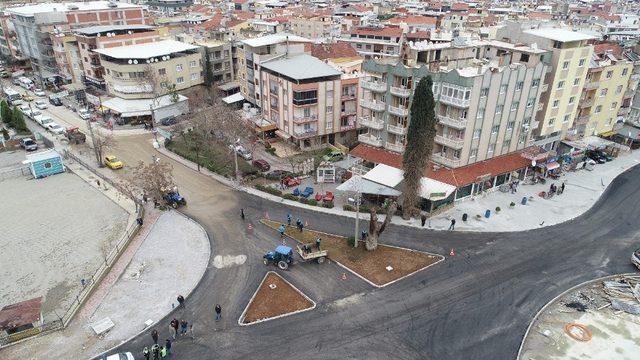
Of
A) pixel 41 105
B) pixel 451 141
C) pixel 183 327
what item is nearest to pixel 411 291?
pixel 183 327

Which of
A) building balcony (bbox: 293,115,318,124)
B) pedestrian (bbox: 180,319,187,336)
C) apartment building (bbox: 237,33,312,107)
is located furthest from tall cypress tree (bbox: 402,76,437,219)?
apartment building (bbox: 237,33,312,107)

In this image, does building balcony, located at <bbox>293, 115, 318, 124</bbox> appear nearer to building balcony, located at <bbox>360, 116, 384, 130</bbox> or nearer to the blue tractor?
building balcony, located at <bbox>360, 116, 384, 130</bbox>

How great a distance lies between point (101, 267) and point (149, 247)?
16.4 feet

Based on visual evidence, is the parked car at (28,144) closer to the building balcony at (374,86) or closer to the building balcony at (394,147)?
the building balcony at (374,86)

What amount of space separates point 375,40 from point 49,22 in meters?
81.8

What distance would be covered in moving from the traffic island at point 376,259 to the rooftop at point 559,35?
34.2m

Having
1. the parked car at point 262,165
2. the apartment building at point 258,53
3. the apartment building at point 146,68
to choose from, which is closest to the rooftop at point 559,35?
the apartment building at point 258,53

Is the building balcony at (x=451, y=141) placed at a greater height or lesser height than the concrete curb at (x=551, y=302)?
greater

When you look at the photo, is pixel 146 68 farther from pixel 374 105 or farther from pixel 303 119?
pixel 374 105

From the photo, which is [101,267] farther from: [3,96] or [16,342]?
[3,96]

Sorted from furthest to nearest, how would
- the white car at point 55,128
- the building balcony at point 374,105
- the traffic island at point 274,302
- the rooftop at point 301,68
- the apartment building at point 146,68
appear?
the apartment building at point 146,68 → the white car at point 55,128 → the rooftop at point 301,68 → the building balcony at point 374,105 → the traffic island at point 274,302

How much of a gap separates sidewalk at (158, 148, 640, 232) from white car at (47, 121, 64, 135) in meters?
32.9

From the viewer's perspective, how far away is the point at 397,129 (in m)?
56.6

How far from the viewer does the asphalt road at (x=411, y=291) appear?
32.8 meters
